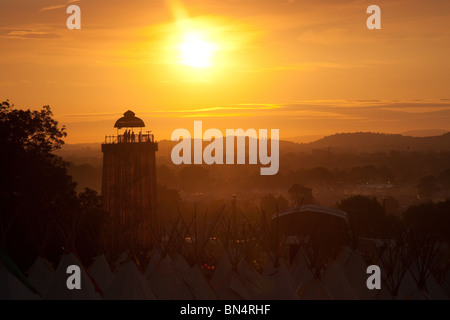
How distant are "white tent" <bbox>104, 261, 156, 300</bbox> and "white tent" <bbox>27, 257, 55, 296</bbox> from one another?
3.47 m

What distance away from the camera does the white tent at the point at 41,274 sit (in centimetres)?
2236

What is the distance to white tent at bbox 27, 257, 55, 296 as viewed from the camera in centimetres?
2236

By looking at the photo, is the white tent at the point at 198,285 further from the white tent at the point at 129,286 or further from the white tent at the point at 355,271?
the white tent at the point at 355,271

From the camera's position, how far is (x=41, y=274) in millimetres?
22594

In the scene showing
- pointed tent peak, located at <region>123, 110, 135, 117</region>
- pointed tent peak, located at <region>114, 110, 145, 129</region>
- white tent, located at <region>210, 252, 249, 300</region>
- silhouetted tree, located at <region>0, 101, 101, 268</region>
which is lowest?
white tent, located at <region>210, 252, 249, 300</region>

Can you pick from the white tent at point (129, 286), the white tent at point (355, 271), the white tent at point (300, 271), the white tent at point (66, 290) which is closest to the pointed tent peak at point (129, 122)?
the white tent at point (300, 271)

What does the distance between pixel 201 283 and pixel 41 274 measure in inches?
190

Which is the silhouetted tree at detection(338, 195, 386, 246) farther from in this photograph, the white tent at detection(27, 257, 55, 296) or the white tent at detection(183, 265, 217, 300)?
the white tent at detection(27, 257, 55, 296)

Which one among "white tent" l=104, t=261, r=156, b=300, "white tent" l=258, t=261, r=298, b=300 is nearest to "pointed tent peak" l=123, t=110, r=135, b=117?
"white tent" l=258, t=261, r=298, b=300

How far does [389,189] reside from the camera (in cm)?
14225

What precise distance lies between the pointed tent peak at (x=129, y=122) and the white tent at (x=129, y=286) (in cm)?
1970
